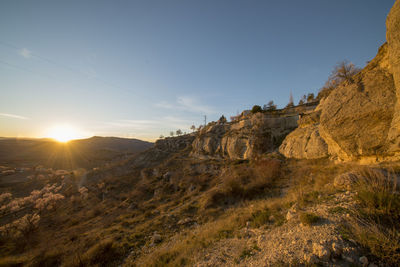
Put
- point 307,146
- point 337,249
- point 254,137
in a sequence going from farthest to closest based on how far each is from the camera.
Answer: point 254,137 < point 307,146 < point 337,249

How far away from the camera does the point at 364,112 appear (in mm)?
7801

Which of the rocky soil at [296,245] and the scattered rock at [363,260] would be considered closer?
the scattered rock at [363,260]

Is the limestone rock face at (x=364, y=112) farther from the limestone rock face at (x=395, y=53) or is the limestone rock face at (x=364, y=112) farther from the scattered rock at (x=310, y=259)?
the scattered rock at (x=310, y=259)

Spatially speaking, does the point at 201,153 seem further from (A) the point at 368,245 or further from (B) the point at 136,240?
(A) the point at 368,245

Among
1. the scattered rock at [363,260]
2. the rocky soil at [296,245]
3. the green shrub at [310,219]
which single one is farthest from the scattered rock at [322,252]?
the green shrub at [310,219]

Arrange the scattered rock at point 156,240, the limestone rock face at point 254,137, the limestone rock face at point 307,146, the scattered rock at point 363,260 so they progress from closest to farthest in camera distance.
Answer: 1. the scattered rock at point 363,260
2. the scattered rock at point 156,240
3. the limestone rock face at point 307,146
4. the limestone rock face at point 254,137

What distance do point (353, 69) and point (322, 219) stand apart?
3178cm

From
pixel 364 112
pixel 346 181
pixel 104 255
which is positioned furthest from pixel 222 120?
pixel 104 255

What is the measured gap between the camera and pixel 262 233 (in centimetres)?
444

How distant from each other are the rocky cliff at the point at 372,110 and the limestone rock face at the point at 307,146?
4316 millimetres

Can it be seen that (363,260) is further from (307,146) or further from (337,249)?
(307,146)

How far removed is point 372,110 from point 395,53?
285 cm

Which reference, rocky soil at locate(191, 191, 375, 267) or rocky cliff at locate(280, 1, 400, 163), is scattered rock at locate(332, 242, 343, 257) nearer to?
rocky soil at locate(191, 191, 375, 267)

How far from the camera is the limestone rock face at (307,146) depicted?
46.0ft
